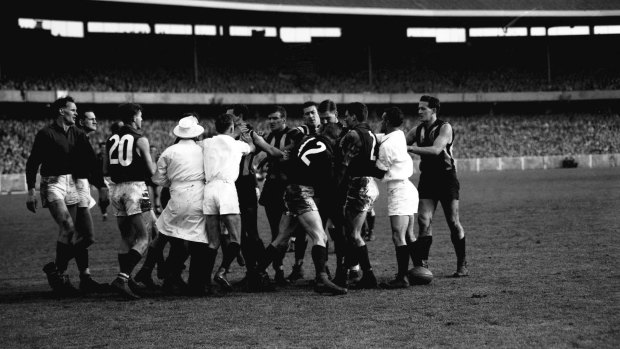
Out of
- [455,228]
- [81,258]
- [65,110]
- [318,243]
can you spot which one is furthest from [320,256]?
[65,110]

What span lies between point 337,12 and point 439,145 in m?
37.6

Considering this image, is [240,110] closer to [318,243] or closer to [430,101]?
[318,243]

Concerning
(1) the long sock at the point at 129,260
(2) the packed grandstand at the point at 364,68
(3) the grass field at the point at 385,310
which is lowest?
(3) the grass field at the point at 385,310

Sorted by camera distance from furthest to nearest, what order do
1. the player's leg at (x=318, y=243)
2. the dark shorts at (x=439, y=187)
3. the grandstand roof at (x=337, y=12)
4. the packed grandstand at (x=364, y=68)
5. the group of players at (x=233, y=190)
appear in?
the packed grandstand at (x=364, y=68) < the grandstand roof at (x=337, y=12) < the dark shorts at (x=439, y=187) < the group of players at (x=233, y=190) < the player's leg at (x=318, y=243)

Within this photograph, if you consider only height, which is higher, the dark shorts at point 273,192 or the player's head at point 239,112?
the player's head at point 239,112

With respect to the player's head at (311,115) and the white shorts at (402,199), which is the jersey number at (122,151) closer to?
the player's head at (311,115)

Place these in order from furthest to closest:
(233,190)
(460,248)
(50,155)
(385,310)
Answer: (460,248)
(50,155)
(233,190)
(385,310)

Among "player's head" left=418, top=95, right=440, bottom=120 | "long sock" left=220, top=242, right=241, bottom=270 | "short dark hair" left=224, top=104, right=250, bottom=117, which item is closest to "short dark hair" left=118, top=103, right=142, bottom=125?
"short dark hair" left=224, top=104, right=250, bottom=117

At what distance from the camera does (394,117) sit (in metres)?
9.12

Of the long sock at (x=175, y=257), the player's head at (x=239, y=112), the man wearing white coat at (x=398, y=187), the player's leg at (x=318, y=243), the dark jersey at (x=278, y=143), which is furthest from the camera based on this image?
the dark jersey at (x=278, y=143)

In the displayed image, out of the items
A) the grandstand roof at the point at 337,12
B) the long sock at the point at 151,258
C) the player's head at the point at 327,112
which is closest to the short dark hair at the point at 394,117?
the player's head at the point at 327,112

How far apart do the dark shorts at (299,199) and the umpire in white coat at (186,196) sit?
104cm

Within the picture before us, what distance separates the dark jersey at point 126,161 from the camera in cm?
900

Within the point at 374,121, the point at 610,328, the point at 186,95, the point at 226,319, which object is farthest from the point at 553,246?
the point at 374,121
